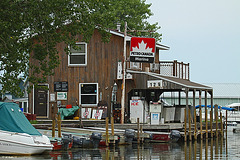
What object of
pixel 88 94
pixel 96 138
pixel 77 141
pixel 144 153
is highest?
pixel 88 94

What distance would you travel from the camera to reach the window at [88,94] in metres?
32.5

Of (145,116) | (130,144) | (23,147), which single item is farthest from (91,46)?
(23,147)

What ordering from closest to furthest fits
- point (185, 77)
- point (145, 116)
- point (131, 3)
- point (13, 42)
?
point (13, 42) → point (145, 116) → point (185, 77) → point (131, 3)

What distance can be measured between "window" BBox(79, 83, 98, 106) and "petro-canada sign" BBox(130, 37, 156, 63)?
143 inches

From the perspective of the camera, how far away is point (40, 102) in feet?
109

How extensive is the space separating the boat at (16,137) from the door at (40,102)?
1115cm

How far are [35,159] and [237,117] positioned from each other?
39.8 metres

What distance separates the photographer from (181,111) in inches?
1324

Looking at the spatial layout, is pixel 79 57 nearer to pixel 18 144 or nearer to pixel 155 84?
pixel 155 84

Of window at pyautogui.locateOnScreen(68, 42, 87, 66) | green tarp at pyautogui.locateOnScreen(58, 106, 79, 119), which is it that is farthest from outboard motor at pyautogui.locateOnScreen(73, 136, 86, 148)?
window at pyautogui.locateOnScreen(68, 42, 87, 66)

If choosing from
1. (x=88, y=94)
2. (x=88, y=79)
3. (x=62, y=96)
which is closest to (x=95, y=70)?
(x=88, y=79)

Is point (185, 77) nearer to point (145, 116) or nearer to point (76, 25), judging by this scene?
point (145, 116)

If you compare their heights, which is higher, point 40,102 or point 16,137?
point 40,102

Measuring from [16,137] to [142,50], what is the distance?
12.7 meters
